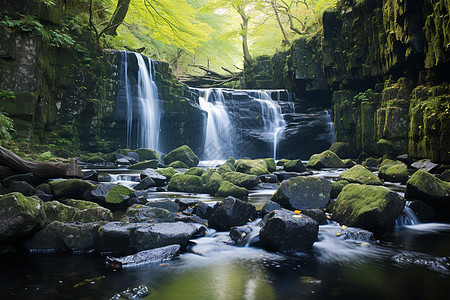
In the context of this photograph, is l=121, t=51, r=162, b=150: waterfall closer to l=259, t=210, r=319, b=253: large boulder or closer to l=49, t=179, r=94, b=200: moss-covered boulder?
l=49, t=179, r=94, b=200: moss-covered boulder

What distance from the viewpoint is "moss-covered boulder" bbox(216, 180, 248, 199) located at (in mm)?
6820

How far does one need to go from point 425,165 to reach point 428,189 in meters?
4.76

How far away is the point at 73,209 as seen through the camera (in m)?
4.52

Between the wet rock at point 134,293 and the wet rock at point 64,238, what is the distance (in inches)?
50.2

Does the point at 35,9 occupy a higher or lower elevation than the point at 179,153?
higher

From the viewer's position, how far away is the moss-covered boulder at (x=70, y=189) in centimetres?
588

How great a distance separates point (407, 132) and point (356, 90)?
184 inches

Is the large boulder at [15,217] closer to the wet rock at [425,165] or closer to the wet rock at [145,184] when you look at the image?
the wet rock at [145,184]

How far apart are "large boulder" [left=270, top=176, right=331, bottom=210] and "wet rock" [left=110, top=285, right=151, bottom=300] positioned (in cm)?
315

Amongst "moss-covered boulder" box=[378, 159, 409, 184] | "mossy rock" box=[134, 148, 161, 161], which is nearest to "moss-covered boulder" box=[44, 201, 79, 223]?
"moss-covered boulder" box=[378, 159, 409, 184]

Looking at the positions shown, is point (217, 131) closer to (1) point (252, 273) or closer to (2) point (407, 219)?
(2) point (407, 219)

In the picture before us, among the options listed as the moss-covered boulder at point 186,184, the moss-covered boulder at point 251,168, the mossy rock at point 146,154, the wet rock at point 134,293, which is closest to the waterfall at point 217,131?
the mossy rock at point 146,154

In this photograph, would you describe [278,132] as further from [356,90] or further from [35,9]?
[35,9]

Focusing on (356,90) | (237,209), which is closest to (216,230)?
(237,209)
